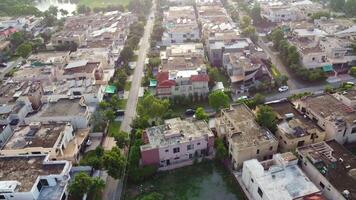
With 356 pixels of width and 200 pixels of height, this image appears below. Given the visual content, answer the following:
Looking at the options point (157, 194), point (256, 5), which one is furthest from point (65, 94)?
point (256, 5)

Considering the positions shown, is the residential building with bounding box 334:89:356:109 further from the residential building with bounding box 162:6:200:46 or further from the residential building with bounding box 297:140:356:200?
the residential building with bounding box 162:6:200:46

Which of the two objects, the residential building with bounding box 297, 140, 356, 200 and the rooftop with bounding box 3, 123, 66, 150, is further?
the rooftop with bounding box 3, 123, 66, 150

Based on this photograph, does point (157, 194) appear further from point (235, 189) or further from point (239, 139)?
point (239, 139)

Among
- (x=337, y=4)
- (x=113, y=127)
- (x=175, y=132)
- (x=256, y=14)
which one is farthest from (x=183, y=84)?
(x=337, y=4)

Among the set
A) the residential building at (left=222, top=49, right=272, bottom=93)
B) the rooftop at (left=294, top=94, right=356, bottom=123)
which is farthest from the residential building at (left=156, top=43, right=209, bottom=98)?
the rooftop at (left=294, top=94, right=356, bottom=123)

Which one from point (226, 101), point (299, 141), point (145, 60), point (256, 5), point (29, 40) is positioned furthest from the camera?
point (256, 5)

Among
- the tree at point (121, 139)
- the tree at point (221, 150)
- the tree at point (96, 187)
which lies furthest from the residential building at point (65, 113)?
the tree at point (221, 150)

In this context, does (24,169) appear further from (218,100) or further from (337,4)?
(337,4)
